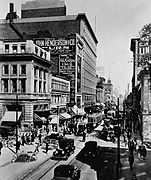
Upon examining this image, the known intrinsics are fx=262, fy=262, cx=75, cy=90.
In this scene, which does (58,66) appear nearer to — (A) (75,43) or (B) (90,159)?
(A) (75,43)

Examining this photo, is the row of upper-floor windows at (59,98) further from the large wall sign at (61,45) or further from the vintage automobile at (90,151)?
the vintage automobile at (90,151)

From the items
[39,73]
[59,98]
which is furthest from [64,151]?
[59,98]

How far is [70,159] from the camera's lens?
24828 millimetres

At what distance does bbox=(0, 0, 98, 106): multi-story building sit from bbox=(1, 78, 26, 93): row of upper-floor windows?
30207mm

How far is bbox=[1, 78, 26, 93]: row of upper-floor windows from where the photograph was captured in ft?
141

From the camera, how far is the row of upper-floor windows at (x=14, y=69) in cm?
4294

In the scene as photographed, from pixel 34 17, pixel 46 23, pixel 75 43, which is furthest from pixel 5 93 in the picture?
pixel 34 17

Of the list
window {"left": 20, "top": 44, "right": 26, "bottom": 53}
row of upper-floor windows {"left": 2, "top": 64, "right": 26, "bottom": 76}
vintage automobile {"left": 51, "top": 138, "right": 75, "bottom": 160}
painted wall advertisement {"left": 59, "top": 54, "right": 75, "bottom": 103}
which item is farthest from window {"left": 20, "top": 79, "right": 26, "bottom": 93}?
painted wall advertisement {"left": 59, "top": 54, "right": 75, "bottom": 103}

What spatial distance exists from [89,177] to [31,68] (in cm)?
2658

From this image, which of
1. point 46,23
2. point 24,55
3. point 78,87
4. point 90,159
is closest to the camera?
point 90,159

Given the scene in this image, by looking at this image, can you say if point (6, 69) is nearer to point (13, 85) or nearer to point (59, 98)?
point (13, 85)

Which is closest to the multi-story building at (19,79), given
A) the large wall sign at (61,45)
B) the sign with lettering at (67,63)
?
the large wall sign at (61,45)

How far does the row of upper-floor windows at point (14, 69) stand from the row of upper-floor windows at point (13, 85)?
1.17m

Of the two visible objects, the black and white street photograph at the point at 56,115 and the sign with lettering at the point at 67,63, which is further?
the sign with lettering at the point at 67,63
